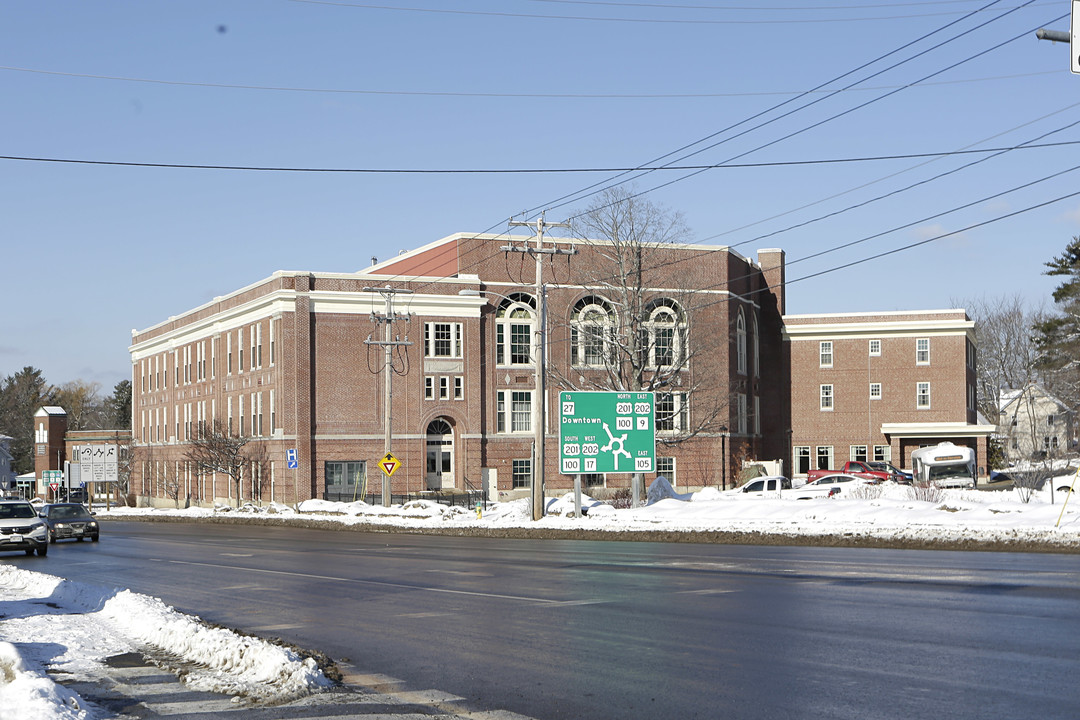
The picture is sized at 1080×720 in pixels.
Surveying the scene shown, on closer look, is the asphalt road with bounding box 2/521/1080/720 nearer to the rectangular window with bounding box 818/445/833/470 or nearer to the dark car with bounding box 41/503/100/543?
the dark car with bounding box 41/503/100/543

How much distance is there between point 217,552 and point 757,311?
174 ft

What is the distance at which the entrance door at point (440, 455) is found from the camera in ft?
215

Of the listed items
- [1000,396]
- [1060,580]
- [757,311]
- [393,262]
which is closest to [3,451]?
[393,262]

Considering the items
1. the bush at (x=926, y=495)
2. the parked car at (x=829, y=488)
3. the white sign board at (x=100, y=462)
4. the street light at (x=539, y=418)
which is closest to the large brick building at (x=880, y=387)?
the parked car at (x=829, y=488)

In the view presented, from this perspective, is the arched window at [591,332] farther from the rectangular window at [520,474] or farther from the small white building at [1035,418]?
the small white building at [1035,418]

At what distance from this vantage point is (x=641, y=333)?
58.7 m

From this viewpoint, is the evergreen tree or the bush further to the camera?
the evergreen tree

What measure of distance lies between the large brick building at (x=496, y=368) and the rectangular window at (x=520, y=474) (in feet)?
0.62

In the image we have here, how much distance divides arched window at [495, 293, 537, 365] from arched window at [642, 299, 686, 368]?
7.17 metres

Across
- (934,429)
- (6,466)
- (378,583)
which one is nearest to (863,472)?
(934,429)

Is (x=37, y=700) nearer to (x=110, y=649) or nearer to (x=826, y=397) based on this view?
(x=110, y=649)

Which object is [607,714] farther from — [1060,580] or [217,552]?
[217,552]

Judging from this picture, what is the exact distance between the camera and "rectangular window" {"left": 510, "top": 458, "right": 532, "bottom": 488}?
6662cm

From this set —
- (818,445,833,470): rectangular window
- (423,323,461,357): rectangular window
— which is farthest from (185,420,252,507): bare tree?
(818,445,833,470): rectangular window
